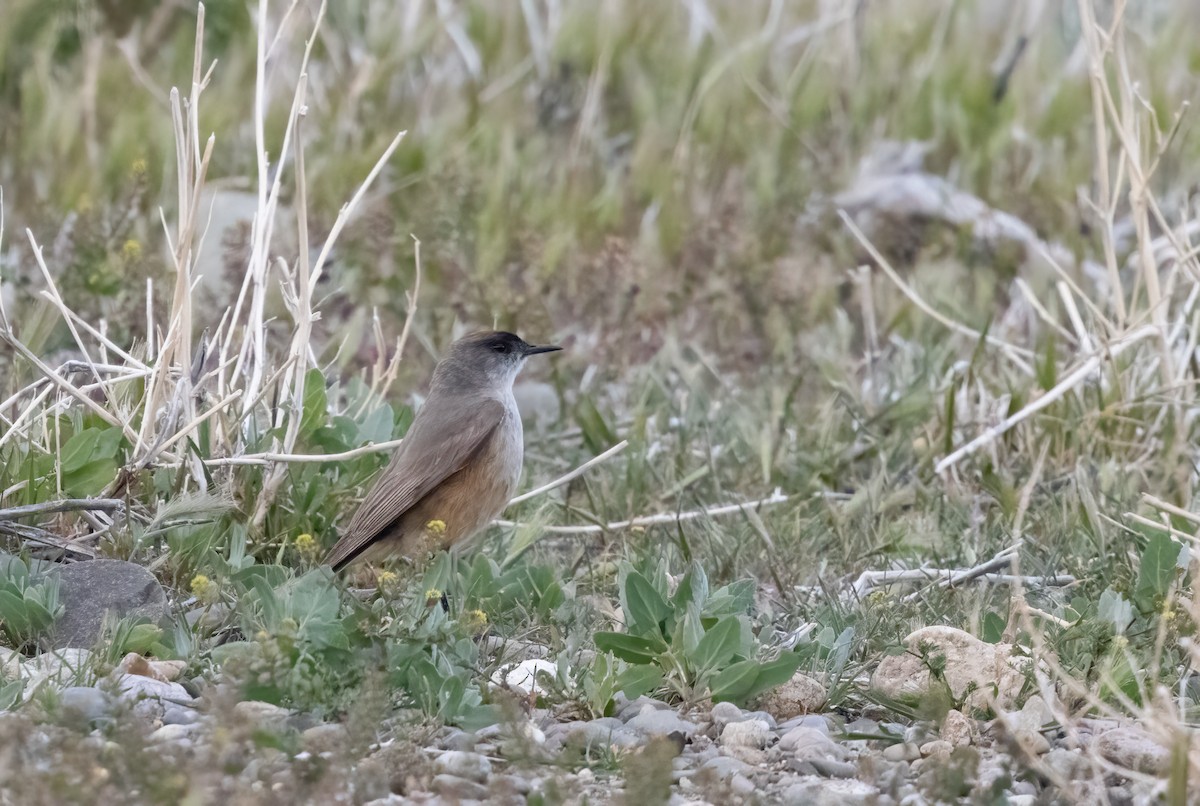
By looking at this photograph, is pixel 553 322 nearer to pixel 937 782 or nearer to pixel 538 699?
pixel 538 699

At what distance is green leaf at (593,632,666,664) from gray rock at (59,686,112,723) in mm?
1097

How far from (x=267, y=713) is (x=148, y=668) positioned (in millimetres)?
453

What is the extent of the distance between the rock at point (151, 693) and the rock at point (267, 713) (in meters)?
0.18

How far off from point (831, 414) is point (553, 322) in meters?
1.68

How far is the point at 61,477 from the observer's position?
448cm

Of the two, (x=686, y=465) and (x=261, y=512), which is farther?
(x=686, y=465)

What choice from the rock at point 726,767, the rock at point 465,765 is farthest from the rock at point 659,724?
the rock at point 465,765

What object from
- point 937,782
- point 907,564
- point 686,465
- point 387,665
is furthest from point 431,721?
point 686,465

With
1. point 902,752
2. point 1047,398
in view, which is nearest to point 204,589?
point 902,752

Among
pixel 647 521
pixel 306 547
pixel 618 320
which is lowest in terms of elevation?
pixel 618 320

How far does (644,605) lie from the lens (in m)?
3.85

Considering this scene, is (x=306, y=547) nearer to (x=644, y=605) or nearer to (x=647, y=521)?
(x=644, y=605)

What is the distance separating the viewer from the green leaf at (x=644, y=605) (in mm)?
3834

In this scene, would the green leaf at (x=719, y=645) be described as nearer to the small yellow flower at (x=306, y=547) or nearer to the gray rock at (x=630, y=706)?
the gray rock at (x=630, y=706)
